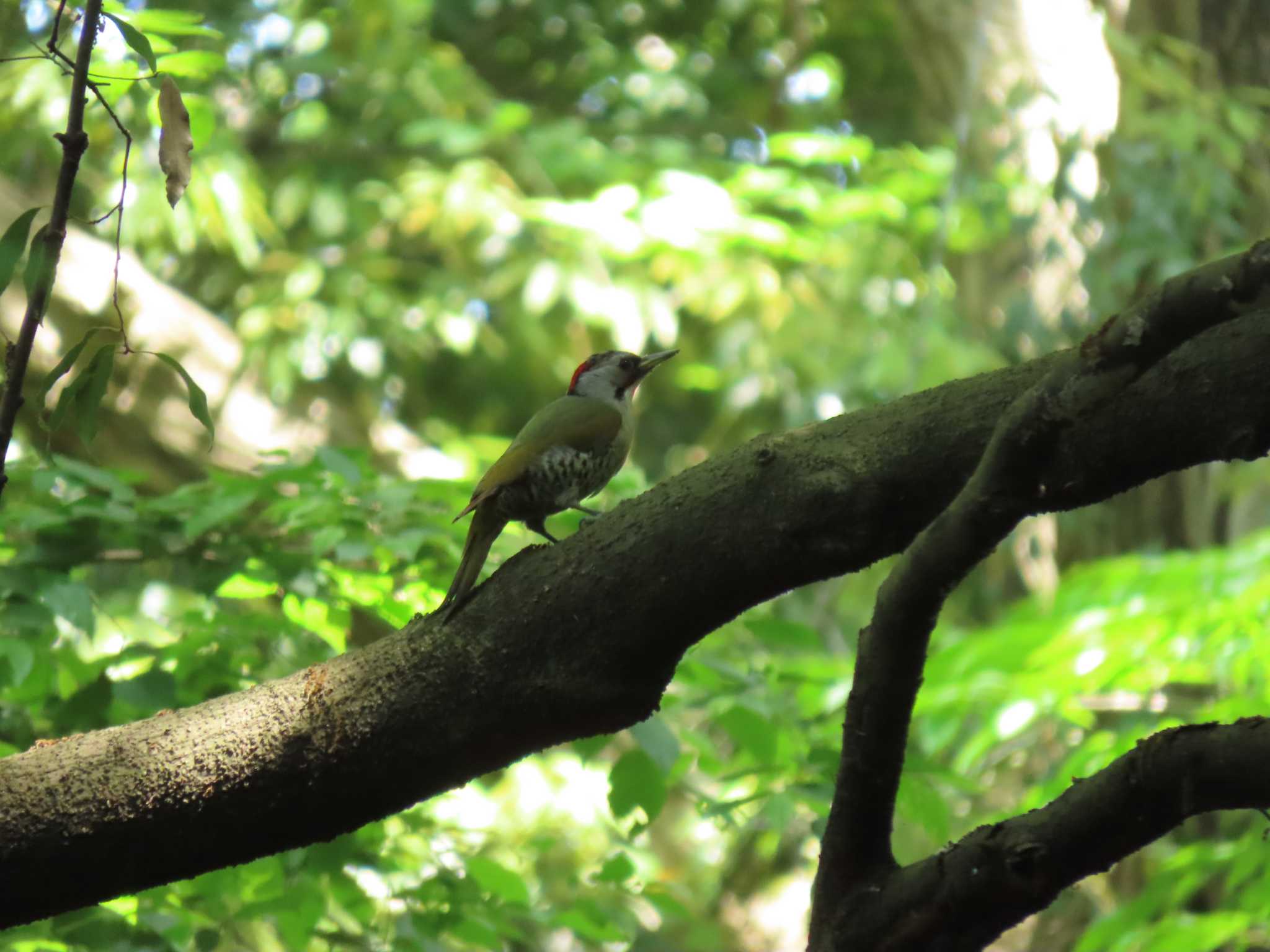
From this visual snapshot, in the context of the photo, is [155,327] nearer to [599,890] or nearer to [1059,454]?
[599,890]

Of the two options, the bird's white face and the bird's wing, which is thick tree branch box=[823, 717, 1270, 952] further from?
the bird's white face

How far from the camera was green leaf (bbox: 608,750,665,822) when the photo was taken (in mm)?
2641

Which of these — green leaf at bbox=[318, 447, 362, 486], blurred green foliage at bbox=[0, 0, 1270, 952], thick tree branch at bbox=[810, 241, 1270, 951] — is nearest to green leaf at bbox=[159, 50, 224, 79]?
blurred green foliage at bbox=[0, 0, 1270, 952]

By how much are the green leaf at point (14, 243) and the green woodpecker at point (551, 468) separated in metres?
0.94

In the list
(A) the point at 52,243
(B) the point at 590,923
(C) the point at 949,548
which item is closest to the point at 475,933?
(B) the point at 590,923

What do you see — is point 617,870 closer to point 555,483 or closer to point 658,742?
point 658,742

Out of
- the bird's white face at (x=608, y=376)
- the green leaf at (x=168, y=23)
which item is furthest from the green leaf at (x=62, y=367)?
the bird's white face at (x=608, y=376)

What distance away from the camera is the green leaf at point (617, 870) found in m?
2.91

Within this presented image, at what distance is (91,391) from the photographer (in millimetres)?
1768

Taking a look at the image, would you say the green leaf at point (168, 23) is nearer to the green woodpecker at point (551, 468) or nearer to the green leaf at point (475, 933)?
the green woodpecker at point (551, 468)

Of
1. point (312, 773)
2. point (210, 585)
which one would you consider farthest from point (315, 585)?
point (312, 773)

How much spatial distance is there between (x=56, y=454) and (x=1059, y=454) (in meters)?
2.36

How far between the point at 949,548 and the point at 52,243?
114 centimetres

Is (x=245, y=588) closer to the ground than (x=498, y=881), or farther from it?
farther from it
